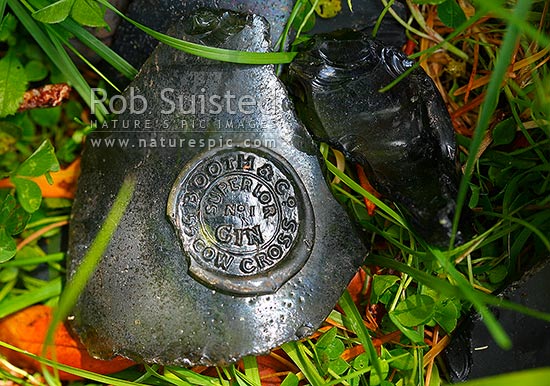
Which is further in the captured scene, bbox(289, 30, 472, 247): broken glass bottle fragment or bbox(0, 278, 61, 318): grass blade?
bbox(0, 278, 61, 318): grass blade

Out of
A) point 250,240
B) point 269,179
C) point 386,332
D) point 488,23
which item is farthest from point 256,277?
point 488,23

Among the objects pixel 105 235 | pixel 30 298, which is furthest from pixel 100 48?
pixel 30 298

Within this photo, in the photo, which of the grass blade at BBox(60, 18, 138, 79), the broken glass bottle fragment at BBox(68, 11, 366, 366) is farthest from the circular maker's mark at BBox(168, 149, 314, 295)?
the grass blade at BBox(60, 18, 138, 79)

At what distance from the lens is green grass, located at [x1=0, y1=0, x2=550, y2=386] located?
3.80ft

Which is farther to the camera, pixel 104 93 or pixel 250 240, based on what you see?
pixel 104 93

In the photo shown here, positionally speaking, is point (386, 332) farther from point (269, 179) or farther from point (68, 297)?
point (68, 297)

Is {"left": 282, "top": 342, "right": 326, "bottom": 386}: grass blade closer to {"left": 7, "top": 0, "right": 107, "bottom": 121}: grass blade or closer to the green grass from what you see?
the green grass

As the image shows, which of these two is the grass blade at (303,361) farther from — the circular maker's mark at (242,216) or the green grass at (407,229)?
the circular maker's mark at (242,216)

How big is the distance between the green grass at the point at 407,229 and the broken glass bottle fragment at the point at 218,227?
5 cm

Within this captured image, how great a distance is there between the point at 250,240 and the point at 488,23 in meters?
0.65

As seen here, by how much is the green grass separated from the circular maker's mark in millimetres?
106

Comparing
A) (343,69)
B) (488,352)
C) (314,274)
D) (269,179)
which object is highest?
(343,69)

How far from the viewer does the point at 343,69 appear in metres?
1.12

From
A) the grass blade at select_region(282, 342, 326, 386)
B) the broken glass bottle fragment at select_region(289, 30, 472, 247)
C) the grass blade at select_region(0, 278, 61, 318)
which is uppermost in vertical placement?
the broken glass bottle fragment at select_region(289, 30, 472, 247)
